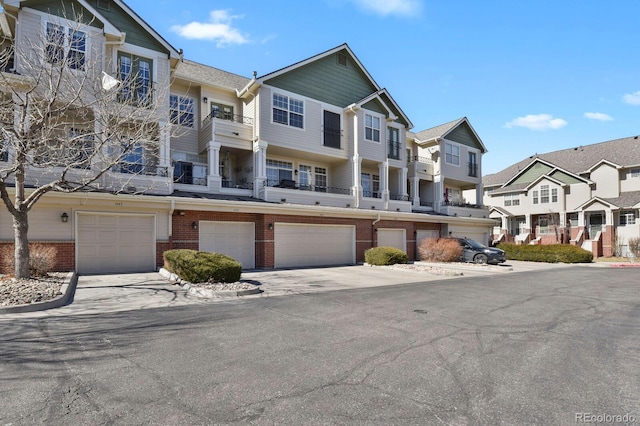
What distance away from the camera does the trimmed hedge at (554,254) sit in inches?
951

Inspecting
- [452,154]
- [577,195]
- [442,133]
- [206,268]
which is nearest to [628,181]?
[577,195]

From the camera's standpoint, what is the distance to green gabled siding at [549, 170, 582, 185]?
34.5 metres

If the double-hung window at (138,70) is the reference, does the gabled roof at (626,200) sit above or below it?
below

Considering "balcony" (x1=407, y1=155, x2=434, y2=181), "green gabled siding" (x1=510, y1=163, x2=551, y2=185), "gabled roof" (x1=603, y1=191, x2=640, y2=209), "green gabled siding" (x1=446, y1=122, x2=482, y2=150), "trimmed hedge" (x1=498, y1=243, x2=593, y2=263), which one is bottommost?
"trimmed hedge" (x1=498, y1=243, x2=593, y2=263)

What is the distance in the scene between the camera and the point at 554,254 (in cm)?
2447

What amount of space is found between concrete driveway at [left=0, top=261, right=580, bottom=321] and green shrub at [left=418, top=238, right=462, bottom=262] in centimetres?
370

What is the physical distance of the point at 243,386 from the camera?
13.3 ft

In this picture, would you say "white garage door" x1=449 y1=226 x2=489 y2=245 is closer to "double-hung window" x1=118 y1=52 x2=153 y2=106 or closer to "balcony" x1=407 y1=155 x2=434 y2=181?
"balcony" x1=407 y1=155 x2=434 y2=181

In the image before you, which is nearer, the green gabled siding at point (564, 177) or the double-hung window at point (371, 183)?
the double-hung window at point (371, 183)

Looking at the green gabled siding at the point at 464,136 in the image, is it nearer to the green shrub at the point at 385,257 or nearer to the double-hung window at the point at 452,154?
the double-hung window at the point at 452,154

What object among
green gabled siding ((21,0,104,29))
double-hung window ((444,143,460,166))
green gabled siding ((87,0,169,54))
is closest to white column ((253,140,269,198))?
green gabled siding ((87,0,169,54))

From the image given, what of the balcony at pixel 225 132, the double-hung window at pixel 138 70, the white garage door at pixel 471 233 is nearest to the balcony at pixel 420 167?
the white garage door at pixel 471 233

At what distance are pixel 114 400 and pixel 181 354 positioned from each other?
1406 millimetres

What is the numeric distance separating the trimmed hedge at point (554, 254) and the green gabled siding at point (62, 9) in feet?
92.4
